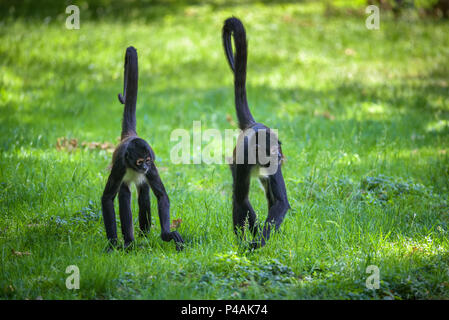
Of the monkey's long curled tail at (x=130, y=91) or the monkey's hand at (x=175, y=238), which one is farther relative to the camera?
the monkey's long curled tail at (x=130, y=91)

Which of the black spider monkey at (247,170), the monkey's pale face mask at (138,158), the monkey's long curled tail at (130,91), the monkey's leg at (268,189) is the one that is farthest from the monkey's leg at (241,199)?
the monkey's long curled tail at (130,91)

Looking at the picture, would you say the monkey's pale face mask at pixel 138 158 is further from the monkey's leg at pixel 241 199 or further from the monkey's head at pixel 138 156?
the monkey's leg at pixel 241 199

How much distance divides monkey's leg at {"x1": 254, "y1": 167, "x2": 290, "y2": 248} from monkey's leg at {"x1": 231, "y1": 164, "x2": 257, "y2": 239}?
0.24 metres

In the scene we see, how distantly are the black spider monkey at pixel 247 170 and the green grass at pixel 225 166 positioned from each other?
31cm

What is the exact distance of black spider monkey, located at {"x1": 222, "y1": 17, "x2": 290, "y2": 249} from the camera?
15.1 ft

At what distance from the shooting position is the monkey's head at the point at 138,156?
4.61 m

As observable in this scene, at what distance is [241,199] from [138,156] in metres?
1.11

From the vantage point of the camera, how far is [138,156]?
461 centimetres

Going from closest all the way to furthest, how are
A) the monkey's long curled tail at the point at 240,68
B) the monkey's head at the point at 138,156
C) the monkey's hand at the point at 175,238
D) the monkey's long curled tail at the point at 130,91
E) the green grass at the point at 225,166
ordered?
the green grass at the point at 225,166 < the monkey's head at the point at 138,156 < the monkey's hand at the point at 175,238 < the monkey's long curled tail at the point at 240,68 < the monkey's long curled tail at the point at 130,91

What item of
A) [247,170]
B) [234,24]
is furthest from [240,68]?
[247,170]

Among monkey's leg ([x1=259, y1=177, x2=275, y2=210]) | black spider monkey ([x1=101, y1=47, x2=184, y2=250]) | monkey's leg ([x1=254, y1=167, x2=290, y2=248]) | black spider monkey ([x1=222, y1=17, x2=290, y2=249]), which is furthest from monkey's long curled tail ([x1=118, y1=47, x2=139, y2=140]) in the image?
monkey's leg ([x1=254, y1=167, x2=290, y2=248])

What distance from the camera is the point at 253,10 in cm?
1795

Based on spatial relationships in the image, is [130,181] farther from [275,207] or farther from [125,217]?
[275,207]

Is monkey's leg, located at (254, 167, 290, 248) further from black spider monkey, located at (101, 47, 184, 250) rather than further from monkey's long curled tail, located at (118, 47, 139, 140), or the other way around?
monkey's long curled tail, located at (118, 47, 139, 140)
